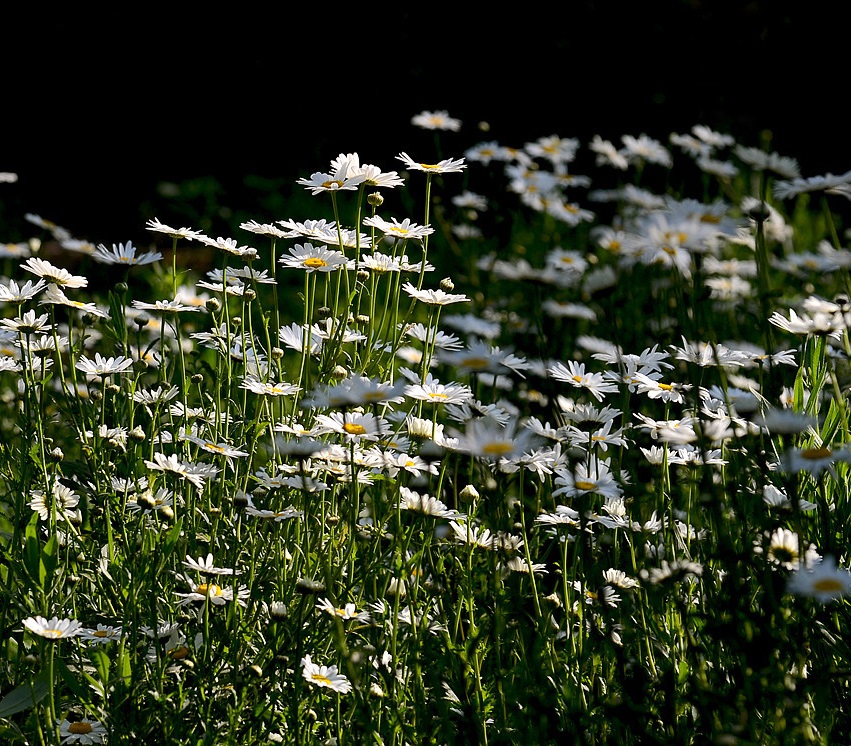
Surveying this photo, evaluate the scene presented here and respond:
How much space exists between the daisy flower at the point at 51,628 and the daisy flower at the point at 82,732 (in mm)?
197

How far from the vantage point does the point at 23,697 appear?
5.60 feet

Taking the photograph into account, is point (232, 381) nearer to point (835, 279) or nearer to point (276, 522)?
point (276, 522)

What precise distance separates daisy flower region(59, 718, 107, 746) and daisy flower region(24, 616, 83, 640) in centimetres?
20

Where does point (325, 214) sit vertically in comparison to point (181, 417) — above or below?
below

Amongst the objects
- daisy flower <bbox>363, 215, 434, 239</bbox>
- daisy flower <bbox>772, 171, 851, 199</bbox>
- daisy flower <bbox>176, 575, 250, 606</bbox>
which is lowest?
daisy flower <bbox>176, 575, 250, 606</bbox>

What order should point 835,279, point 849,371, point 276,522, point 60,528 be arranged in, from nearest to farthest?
Answer: point 276,522
point 60,528
point 849,371
point 835,279

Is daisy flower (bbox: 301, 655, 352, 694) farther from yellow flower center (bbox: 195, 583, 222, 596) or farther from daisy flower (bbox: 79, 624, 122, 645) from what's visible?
daisy flower (bbox: 79, 624, 122, 645)

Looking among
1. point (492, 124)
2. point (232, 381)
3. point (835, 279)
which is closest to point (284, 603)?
point (232, 381)

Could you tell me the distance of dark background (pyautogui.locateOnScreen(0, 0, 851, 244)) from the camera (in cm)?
696

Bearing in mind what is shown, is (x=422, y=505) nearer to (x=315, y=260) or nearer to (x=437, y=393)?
(x=437, y=393)

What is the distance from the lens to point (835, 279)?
473 centimetres

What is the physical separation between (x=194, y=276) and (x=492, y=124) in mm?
2460

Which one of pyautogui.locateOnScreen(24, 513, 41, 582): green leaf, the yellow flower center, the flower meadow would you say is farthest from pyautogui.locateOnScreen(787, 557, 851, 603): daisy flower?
pyautogui.locateOnScreen(24, 513, 41, 582): green leaf

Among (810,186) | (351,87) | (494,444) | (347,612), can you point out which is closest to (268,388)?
(347,612)
